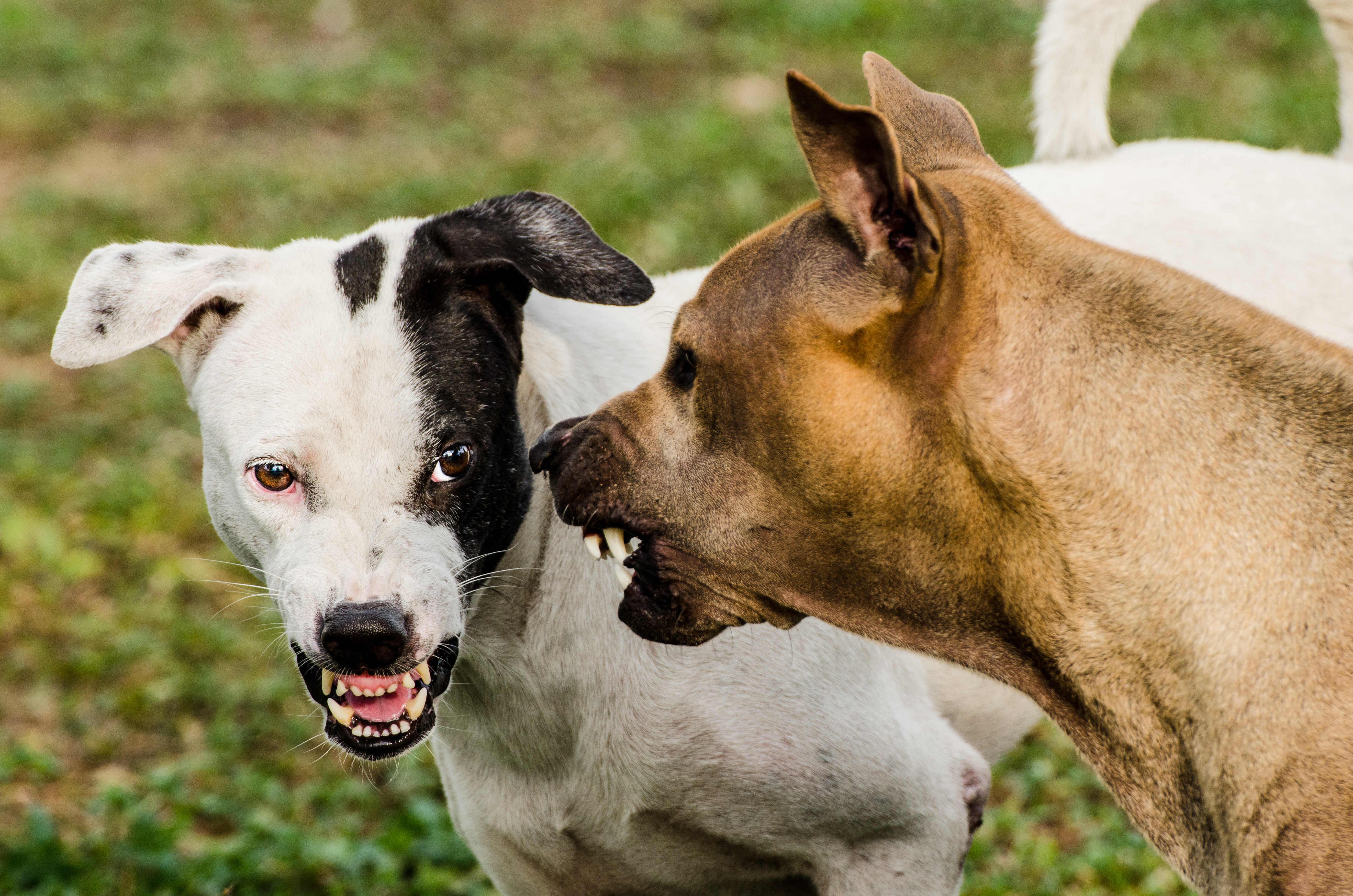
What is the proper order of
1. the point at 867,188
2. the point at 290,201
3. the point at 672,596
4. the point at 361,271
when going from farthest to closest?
the point at 290,201 → the point at 361,271 → the point at 672,596 → the point at 867,188

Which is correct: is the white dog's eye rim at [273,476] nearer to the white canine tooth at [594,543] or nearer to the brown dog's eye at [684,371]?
the white canine tooth at [594,543]

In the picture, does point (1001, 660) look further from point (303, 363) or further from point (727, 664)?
point (303, 363)

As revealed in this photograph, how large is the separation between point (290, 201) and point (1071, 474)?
8651 millimetres

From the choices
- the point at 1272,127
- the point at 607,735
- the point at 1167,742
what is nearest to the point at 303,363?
the point at 607,735

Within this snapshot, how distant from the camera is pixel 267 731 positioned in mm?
5812

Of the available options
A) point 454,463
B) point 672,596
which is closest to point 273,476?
point 454,463

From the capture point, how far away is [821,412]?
2811 mm

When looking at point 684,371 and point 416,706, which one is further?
point 416,706

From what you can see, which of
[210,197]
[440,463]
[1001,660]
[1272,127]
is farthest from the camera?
[210,197]

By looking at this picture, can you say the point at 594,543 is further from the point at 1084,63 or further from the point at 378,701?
the point at 1084,63

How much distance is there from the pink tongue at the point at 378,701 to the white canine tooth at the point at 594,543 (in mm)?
551

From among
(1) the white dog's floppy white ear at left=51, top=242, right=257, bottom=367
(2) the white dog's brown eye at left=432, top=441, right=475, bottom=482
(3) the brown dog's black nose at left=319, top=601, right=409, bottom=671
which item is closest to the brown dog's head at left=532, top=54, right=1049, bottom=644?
(2) the white dog's brown eye at left=432, top=441, right=475, bottom=482

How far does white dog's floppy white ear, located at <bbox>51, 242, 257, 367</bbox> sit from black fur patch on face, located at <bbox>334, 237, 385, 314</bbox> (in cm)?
28

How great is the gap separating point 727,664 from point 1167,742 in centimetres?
110
